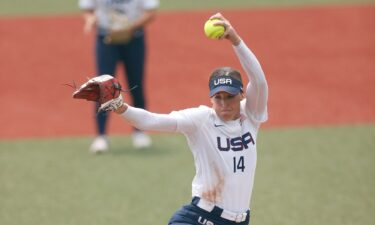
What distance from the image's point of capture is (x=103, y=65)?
8.85 meters

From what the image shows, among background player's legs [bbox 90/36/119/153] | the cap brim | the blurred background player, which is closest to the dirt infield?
background player's legs [bbox 90/36/119/153]

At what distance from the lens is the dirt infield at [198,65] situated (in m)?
10.4

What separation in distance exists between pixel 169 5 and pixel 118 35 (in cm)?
812

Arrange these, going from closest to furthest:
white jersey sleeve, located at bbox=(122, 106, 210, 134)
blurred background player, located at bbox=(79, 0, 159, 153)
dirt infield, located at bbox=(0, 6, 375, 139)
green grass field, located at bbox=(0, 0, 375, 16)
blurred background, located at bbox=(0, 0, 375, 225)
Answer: white jersey sleeve, located at bbox=(122, 106, 210, 134), blurred background, located at bbox=(0, 0, 375, 225), blurred background player, located at bbox=(79, 0, 159, 153), dirt infield, located at bbox=(0, 6, 375, 139), green grass field, located at bbox=(0, 0, 375, 16)

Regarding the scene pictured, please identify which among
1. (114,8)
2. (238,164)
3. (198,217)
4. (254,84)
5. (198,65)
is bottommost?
(198,217)

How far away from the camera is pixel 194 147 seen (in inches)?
196

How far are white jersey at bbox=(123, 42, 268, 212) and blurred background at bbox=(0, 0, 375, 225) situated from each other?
211cm

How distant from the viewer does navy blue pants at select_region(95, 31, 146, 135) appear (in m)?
8.84

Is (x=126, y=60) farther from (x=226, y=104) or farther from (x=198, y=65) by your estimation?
(x=226, y=104)

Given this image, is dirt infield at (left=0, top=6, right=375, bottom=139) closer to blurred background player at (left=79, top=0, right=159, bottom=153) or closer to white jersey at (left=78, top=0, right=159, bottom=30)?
blurred background player at (left=79, top=0, right=159, bottom=153)

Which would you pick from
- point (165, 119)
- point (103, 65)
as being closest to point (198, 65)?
point (103, 65)

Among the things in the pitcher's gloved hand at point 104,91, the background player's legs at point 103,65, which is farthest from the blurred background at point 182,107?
the pitcher's gloved hand at point 104,91

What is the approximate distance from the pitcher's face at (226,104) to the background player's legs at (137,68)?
4060mm

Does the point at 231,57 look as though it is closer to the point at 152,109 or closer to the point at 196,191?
the point at 152,109
